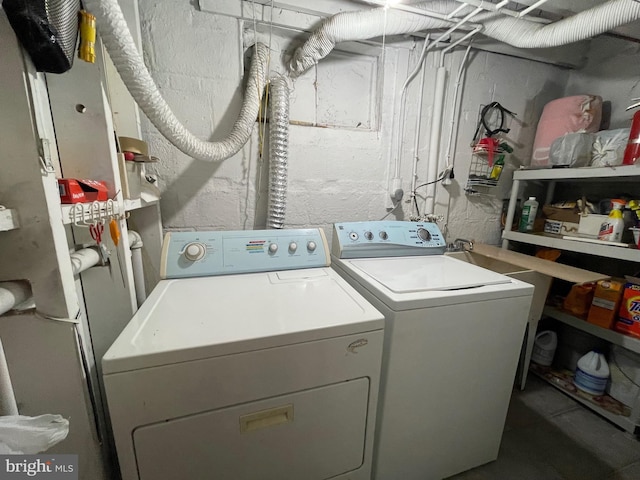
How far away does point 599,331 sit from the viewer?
1347 millimetres

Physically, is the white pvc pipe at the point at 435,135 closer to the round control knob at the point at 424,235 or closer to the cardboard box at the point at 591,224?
the round control knob at the point at 424,235

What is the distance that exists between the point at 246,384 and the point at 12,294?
50 cm

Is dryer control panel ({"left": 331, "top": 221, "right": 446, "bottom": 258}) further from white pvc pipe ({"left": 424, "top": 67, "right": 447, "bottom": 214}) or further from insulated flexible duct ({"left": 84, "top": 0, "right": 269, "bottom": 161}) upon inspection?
insulated flexible duct ({"left": 84, "top": 0, "right": 269, "bottom": 161})

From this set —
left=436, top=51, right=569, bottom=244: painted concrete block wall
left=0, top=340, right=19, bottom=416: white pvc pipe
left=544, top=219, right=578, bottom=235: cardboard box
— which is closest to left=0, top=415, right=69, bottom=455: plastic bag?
left=0, top=340, right=19, bottom=416: white pvc pipe

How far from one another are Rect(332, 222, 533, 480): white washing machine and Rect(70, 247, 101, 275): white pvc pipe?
848mm

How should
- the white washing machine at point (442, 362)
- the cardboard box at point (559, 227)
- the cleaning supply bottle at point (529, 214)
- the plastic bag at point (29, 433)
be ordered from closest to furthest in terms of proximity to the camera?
1. the plastic bag at point (29, 433)
2. the white washing machine at point (442, 362)
3. the cardboard box at point (559, 227)
4. the cleaning supply bottle at point (529, 214)

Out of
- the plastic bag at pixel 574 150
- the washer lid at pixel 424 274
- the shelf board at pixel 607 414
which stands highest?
the plastic bag at pixel 574 150

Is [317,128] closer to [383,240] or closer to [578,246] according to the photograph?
[383,240]

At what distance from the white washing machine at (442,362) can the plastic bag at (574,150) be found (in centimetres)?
106

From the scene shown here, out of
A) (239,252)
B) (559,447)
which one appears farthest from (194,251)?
(559,447)

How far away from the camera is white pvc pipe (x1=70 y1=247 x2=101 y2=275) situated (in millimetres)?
641

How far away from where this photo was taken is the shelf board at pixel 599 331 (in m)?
1.23

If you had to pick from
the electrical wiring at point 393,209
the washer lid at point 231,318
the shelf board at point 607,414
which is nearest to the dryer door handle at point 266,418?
the washer lid at point 231,318

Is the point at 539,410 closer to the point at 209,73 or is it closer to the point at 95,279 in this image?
the point at 95,279
